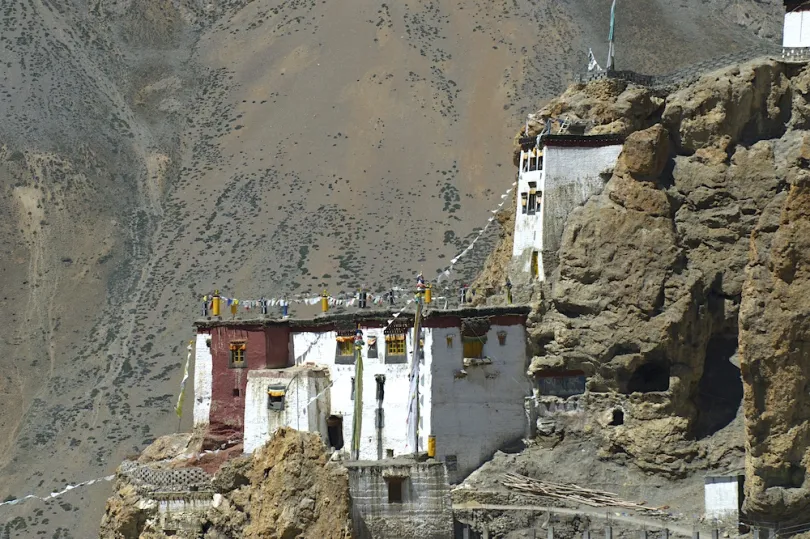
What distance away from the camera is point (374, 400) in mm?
61938

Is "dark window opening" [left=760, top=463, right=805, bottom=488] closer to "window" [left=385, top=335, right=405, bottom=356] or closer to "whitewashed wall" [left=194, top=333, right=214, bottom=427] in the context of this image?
"window" [left=385, top=335, right=405, bottom=356]

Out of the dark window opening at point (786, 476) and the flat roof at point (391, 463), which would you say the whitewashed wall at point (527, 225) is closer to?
the flat roof at point (391, 463)

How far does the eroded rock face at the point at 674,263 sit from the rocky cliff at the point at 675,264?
0.15 ft

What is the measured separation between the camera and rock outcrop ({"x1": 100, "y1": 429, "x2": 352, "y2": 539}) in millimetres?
57094

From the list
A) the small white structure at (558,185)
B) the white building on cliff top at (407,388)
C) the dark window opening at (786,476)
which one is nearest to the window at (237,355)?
the white building on cliff top at (407,388)

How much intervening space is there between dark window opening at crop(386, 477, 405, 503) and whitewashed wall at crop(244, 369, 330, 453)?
15.1 ft

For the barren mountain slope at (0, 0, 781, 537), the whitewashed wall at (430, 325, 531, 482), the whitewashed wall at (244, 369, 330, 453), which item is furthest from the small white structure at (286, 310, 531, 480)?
the barren mountain slope at (0, 0, 781, 537)

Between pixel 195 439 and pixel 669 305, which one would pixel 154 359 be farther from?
pixel 669 305

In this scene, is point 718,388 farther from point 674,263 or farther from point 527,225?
point 527,225

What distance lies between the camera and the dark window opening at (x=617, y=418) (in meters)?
60.7

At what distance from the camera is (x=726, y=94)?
61406mm

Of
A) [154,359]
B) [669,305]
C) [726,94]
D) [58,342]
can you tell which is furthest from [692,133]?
[58,342]

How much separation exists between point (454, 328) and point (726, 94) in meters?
12.1

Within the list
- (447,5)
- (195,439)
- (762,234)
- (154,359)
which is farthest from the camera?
(447,5)
